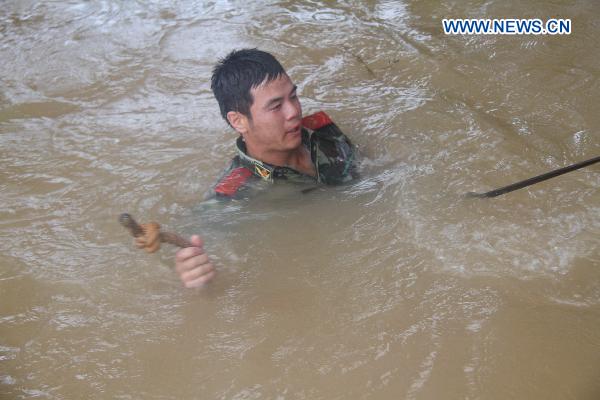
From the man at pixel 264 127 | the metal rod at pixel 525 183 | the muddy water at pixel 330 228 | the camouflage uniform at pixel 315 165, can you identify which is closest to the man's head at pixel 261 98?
the man at pixel 264 127

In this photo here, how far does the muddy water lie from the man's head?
338 millimetres

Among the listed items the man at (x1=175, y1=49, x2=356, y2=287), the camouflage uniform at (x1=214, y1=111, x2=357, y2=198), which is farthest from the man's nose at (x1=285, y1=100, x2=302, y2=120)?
the camouflage uniform at (x1=214, y1=111, x2=357, y2=198)

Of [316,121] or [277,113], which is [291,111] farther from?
[316,121]

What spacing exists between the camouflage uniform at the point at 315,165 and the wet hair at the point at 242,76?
26cm

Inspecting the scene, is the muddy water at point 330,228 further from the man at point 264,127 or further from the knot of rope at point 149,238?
the knot of rope at point 149,238

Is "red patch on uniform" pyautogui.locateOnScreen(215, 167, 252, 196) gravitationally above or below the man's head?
below

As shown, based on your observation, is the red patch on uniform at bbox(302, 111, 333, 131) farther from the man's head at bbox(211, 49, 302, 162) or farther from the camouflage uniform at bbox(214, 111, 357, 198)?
the man's head at bbox(211, 49, 302, 162)

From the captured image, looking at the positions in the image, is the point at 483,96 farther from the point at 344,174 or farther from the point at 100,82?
the point at 100,82

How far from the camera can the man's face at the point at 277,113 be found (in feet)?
8.63

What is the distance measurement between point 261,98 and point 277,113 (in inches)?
4.2

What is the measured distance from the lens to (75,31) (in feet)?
17.9

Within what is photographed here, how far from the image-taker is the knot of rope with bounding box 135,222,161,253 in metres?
1.76

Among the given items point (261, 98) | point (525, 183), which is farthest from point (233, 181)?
point (525, 183)

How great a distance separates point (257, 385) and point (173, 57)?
362 centimetres
